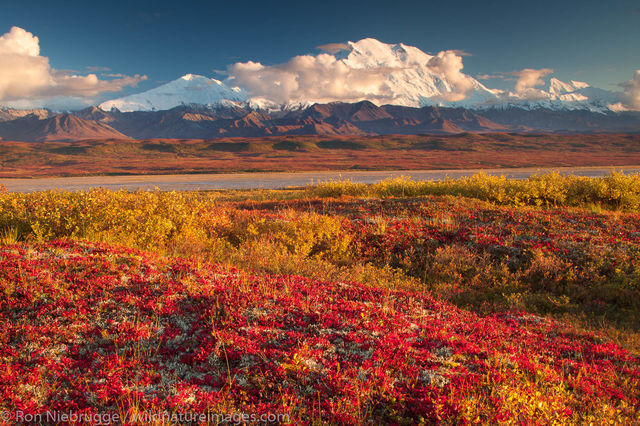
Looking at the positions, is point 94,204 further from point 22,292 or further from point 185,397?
point 185,397

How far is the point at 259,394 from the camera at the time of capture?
3.45 m

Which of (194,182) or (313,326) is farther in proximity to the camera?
(194,182)

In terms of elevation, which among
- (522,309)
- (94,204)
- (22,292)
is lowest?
(522,309)

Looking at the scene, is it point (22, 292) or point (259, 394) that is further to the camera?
point (22, 292)

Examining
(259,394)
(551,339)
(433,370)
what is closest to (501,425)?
(433,370)

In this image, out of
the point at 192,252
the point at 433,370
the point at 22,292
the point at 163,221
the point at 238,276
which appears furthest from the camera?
the point at 163,221

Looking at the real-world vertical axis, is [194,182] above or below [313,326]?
above

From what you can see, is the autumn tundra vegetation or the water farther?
the water

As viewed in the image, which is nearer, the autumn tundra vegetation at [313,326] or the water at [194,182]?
the autumn tundra vegetation at [313,326]

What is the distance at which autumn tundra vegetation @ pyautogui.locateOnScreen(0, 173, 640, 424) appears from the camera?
338 cm

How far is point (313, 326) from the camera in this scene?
469cm

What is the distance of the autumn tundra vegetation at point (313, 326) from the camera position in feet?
11.1

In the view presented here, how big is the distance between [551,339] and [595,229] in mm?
7842

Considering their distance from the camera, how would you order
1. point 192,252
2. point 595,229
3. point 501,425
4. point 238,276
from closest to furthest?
point 501,425, point 238,276, point 192,252, point 595,229
